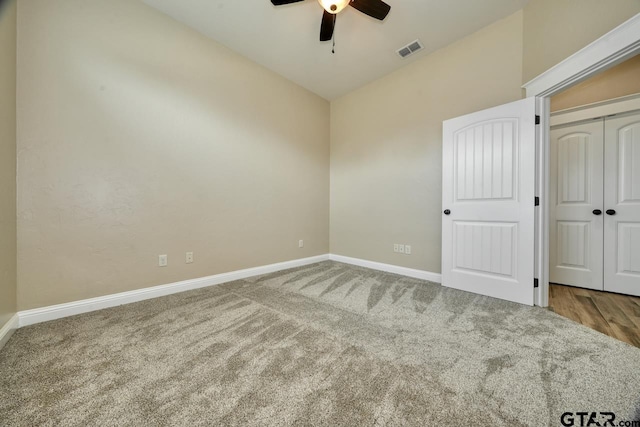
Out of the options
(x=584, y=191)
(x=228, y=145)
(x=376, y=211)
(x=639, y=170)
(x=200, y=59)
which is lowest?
(x=376, y=211)

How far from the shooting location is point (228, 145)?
2809 mm

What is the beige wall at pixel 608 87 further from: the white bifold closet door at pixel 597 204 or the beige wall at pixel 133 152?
the beige wall at pixel 133 152

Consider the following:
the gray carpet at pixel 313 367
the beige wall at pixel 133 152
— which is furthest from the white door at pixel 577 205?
the beige wall at pixel 133 152

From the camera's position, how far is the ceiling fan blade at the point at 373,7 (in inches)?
75.1

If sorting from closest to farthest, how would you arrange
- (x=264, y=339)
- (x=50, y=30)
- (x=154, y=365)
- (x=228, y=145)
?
1. (x=154, y=365)
2. (x=264, y=339)
3. (x=50, y=30)
4. (x=228, y=145)

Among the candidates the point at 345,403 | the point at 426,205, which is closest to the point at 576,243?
the point at 426,205

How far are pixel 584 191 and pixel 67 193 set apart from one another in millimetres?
5231

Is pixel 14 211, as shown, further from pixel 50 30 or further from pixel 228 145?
pixel 228 145

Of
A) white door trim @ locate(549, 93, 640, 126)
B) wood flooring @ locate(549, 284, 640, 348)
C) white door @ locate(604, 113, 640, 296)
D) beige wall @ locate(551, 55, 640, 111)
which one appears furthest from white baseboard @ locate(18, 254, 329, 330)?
beige wall @ locate(551, 55, 640, 111)

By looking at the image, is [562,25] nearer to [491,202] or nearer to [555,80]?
[555,80]

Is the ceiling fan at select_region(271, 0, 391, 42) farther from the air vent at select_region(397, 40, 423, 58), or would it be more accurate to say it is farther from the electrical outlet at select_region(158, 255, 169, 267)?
the electrical outlet at select_region(158, 255, 169, 267)

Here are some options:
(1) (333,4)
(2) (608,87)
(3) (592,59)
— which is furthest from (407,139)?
(2) (608,87)

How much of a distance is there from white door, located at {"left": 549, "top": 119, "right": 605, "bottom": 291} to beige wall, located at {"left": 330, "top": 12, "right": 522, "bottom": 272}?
1172 millimetres

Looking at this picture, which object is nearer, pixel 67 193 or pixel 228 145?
pixel 67 193
